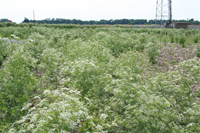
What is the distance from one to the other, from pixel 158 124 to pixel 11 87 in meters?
3.84

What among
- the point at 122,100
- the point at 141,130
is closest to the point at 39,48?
the point at 122,100

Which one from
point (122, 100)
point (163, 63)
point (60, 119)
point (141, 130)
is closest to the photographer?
point (60, 119)

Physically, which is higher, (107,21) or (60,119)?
(107,21)

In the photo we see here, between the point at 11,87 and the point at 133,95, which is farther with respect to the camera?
the point at 11,87

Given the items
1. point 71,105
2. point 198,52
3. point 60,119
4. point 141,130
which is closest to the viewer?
point 60,119

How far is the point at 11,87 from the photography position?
461 centimetres

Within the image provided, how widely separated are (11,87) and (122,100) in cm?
302

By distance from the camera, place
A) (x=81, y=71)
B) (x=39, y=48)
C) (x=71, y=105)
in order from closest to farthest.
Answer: (x=71, y=105)
(x=81, y=71)
(x=39, y=48)

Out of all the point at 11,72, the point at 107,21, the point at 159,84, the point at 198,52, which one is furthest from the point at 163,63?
the point at 107,21

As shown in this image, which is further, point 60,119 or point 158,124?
point 158,124

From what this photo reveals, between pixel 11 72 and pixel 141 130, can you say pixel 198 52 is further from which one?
pixel 11 72

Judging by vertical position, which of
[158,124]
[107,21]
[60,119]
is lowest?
[158,124]

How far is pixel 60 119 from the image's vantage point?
2.72m

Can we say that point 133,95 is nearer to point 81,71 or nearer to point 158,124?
point 158,124
